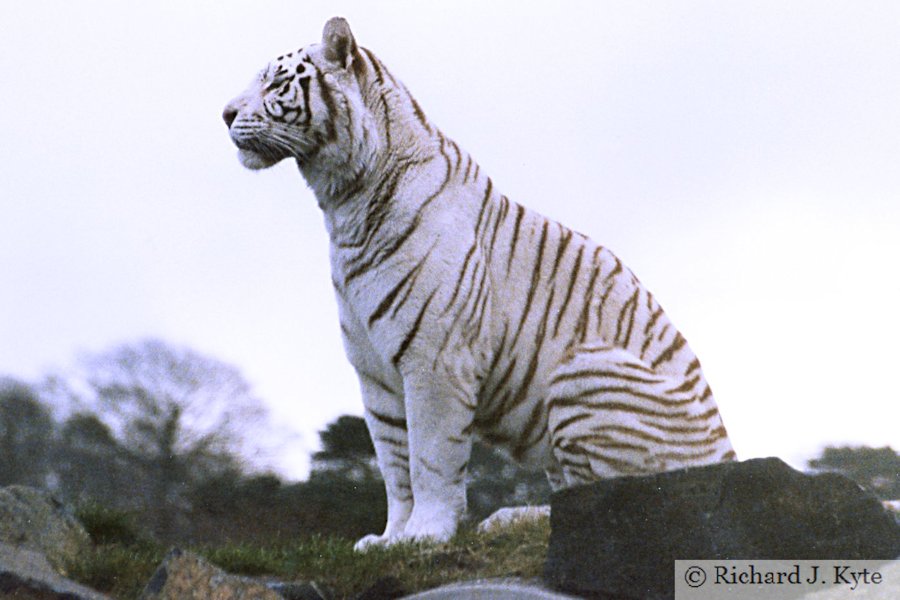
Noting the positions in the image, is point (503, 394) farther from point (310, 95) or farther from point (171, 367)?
point (171, 367)

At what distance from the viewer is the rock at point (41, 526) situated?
6.68m

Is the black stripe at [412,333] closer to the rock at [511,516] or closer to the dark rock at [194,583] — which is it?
the rock at [511,516]

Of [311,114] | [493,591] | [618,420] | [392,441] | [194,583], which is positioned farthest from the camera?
[392,441]

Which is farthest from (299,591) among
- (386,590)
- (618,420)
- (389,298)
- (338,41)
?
(338,41)

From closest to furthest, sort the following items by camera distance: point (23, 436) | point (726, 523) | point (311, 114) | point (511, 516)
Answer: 1. point (726, 523)
2. point (311, 114)
3. point (511, 516)
4. point (23, 436)

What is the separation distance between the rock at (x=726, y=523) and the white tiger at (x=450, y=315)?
1122 mm

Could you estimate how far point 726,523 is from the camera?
5242 millimetres

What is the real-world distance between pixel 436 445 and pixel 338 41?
7.91 ft

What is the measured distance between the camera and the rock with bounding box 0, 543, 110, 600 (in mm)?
5496

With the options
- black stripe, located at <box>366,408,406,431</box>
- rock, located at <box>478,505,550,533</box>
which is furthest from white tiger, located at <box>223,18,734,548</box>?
rock, located at <box>478,505,550,533</box>

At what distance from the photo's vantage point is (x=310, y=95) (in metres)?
6.75

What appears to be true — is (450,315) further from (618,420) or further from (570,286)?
(618,420)

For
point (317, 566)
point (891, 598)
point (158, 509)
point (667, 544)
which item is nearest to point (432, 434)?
point (317, 566)

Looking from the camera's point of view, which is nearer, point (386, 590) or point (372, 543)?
point (386, 590)
